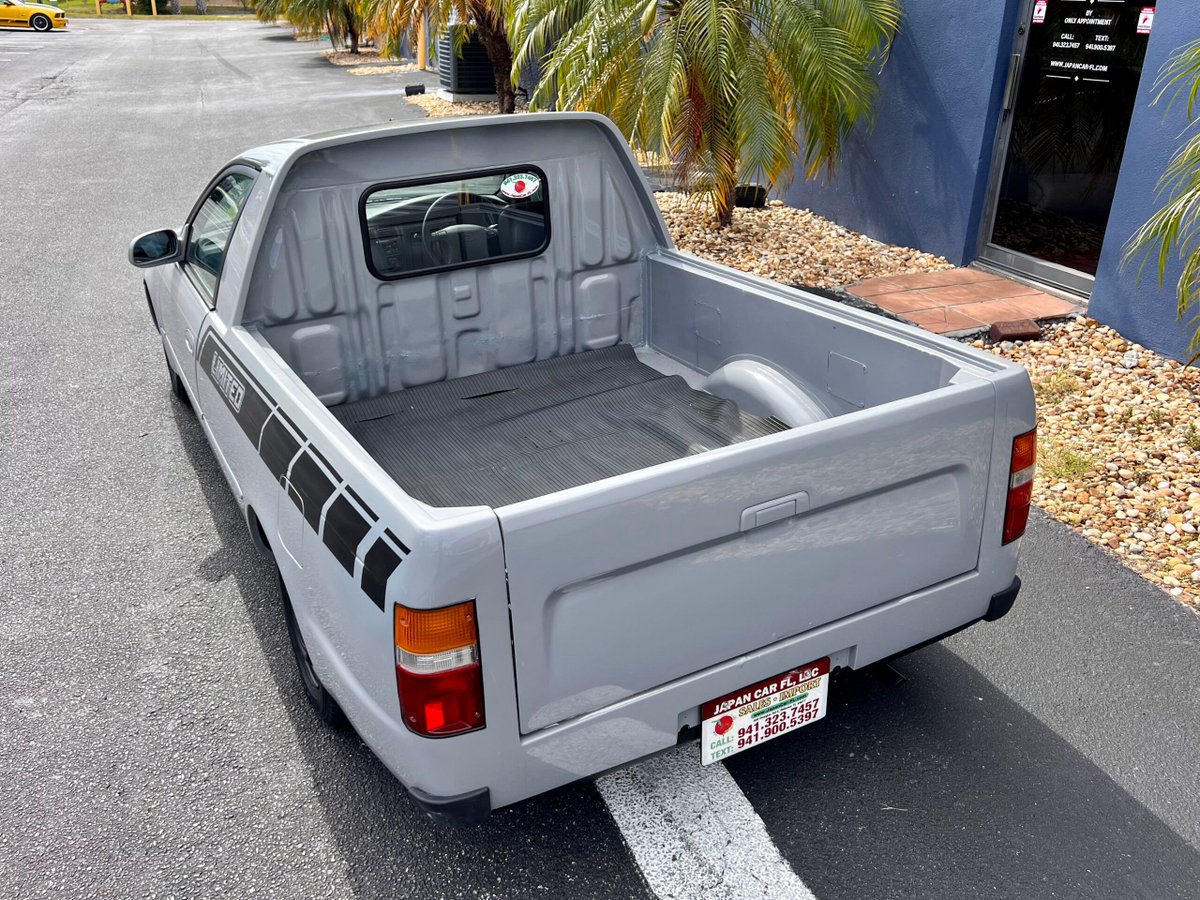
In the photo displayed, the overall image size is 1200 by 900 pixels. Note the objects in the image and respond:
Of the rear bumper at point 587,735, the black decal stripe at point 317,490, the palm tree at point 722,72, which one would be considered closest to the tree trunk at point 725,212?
the palm tree at point 722,72

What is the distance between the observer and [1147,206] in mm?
6117

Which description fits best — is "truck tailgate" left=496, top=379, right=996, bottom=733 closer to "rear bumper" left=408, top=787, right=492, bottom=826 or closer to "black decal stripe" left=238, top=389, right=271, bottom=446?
"rear bumper" left=408, top=787, right=492, bottom=826

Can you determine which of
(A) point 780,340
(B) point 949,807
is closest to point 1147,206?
(A) point 780,340

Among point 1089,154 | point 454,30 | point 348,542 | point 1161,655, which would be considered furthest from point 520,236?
point 454,30

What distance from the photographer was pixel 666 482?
2275 millimetres

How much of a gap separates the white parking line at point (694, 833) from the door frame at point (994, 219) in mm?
5389

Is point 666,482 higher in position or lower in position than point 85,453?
higher

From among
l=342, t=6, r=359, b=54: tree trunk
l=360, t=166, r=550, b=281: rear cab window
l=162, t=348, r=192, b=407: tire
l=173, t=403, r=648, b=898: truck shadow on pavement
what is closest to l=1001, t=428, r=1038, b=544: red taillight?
l=173, t=403, r=648, b=898: truck shadow on pavement

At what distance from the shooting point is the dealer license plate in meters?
2.63

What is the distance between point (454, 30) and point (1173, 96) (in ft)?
45.4

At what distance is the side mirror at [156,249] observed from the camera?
4.44 meters

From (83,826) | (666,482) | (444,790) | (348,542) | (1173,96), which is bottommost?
(83,826)

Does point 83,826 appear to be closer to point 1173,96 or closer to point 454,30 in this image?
point 1173,96

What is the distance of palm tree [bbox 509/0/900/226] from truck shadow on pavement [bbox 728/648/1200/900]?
542 centimetres
